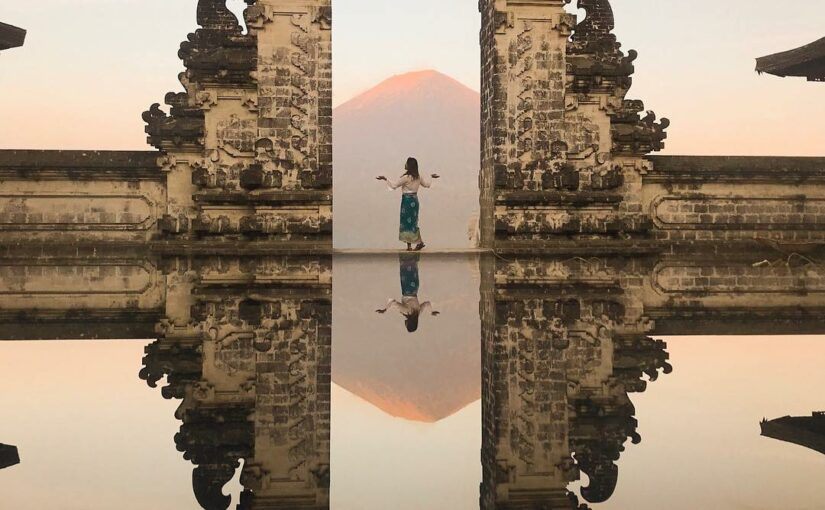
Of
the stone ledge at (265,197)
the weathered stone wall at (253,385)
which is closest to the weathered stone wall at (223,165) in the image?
the stone ledge at (265,197)

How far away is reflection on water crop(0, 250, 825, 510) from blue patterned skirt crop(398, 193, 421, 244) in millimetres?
5278

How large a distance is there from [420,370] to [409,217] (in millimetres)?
12372

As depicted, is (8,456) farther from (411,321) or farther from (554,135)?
(554,135)

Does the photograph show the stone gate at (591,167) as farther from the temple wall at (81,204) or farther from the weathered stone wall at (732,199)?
the temple wall at (81,204)

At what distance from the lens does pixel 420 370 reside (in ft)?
19.2

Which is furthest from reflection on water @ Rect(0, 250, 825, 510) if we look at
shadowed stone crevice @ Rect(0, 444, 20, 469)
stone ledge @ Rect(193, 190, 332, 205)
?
stone ledge @ Rect(193, 190, 332, 205)

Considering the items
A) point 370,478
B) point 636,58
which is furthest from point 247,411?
point 636,58

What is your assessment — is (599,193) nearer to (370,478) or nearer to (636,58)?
(636,58)

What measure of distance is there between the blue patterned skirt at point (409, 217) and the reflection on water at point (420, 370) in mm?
5278

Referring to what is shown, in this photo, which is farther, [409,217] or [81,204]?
[409,217]

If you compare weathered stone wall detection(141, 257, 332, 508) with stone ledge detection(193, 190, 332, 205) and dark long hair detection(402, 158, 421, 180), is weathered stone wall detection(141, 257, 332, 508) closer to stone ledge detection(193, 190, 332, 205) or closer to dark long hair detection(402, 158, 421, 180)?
stone ledge detection(193, 190, 332, 205)

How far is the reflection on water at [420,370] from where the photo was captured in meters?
3.69

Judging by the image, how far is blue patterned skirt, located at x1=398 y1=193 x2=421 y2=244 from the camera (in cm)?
1809

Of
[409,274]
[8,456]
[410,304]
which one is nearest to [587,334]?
[410,304]
